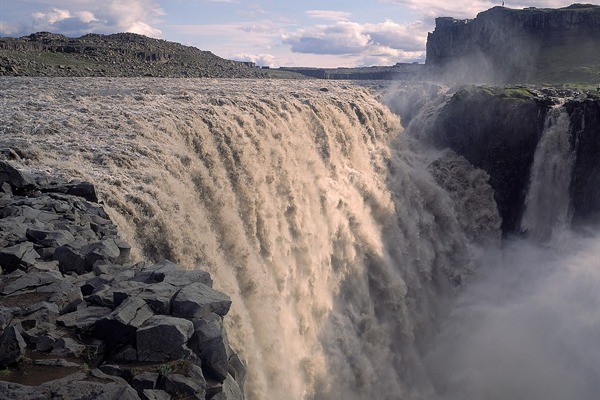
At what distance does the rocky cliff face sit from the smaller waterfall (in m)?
38.3

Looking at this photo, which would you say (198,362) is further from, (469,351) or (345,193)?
(469,351)

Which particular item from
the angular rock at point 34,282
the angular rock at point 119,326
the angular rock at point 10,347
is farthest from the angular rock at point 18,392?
the angular rock at point 34,282

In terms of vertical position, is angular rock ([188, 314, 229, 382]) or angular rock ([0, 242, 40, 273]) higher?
angular rock ([0, 242, 40, 273])

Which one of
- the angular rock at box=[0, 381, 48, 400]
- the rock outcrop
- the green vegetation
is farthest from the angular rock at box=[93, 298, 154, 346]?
the rock outcrop

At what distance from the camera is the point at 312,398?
59.6 feet

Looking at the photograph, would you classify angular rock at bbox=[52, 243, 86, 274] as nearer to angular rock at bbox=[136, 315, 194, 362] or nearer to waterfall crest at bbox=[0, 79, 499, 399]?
angular rock at bbox=[136, 315, 194, 362]

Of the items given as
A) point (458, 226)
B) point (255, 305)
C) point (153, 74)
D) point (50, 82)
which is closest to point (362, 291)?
point (255, 305)

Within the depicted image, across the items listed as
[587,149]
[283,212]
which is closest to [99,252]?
[283,212]

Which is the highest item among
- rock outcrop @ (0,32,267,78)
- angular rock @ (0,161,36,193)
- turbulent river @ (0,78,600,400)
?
rock outcrop @ (0,32,267,78)

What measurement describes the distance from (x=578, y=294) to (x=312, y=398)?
15.5m

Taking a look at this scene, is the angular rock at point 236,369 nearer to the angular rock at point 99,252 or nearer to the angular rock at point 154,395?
the angular rock at point 154,395

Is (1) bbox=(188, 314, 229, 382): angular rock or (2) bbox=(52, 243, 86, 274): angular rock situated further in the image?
(2) bbox=(52, 243, 86, 274): angular rock

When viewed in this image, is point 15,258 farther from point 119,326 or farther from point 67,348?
point 119,326

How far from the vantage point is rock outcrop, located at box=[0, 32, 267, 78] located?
129 feet
